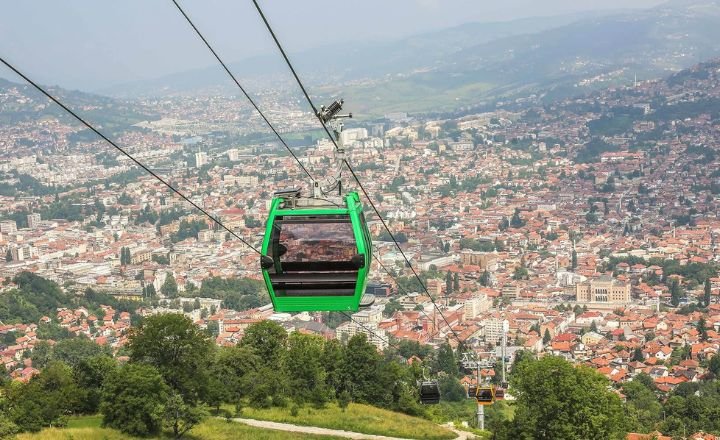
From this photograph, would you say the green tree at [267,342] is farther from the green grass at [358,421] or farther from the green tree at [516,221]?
the green tree at [516,221]

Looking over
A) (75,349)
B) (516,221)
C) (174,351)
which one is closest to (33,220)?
(516,221)

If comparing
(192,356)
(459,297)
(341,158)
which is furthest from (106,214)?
(341,158)

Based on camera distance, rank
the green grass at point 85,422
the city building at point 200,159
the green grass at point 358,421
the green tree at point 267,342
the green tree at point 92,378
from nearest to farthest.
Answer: the green grass at point 85,422
the green tree at point 92,378
the green grass at point 358,421
the green tree at point 267,342
the city building at point 200,159

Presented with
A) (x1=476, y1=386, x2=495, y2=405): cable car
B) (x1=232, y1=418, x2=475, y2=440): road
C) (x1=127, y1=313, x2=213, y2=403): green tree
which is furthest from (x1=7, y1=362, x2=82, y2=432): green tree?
(x1=476, y1=386, x2=495, y2=405): cable car

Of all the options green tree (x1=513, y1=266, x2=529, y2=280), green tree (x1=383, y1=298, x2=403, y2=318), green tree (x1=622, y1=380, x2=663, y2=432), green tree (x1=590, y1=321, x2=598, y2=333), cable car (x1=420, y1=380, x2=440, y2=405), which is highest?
cable car (x1=420, y1=380, x2=440, y2=405)

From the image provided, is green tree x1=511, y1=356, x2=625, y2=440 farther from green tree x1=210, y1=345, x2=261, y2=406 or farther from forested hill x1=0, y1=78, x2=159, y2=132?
forested hill x1=0, y1=78, x2=159, y2=132

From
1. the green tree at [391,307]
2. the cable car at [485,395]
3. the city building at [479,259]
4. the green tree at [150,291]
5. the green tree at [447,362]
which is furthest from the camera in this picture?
the city building at [479,259]

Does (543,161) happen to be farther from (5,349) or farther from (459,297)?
(5,349)

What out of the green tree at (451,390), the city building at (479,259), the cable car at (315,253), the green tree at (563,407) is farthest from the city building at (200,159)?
the cable car at (315,253)
